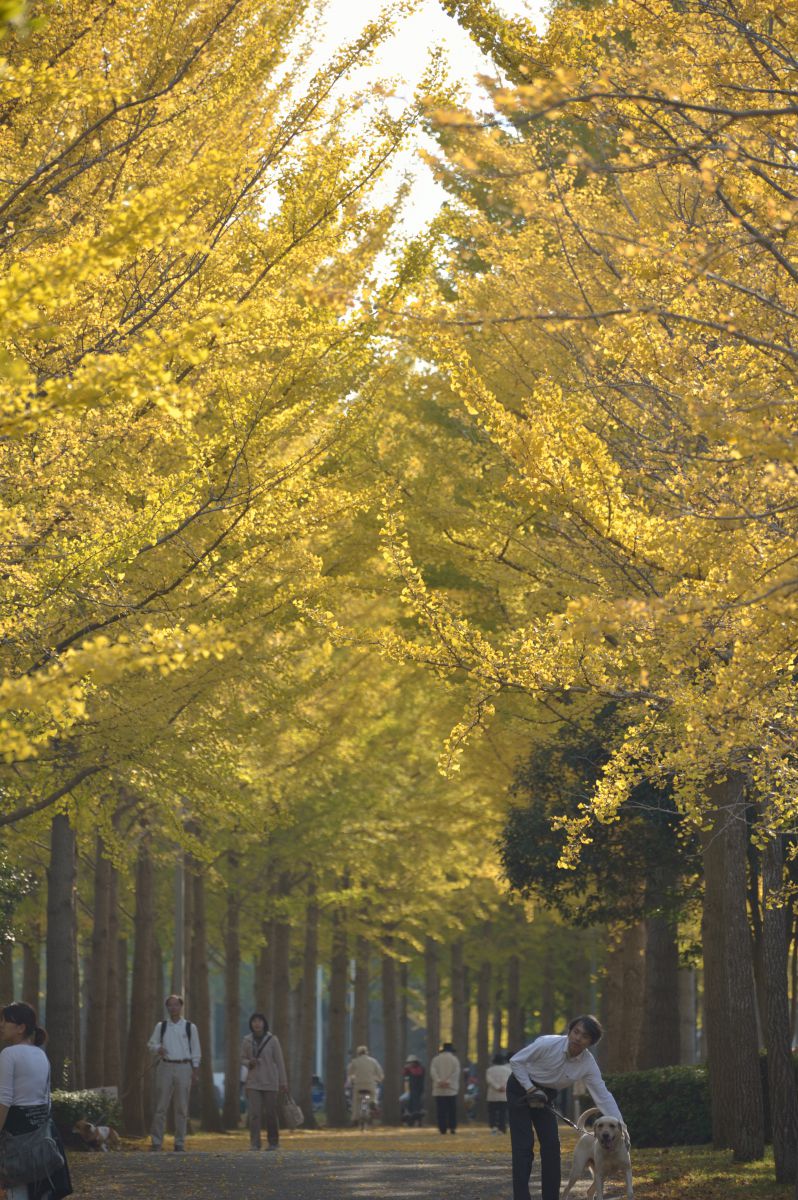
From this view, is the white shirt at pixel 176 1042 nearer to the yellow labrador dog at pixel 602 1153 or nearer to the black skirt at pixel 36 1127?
the yellow labrador dog at pixel 602 1153

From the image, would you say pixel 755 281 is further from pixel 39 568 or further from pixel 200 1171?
pixel 200 1171

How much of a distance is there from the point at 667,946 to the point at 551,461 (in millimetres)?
10270

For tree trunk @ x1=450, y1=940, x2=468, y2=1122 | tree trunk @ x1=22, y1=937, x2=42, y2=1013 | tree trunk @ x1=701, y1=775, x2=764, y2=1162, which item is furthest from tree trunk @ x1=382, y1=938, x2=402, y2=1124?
tree trunk @ x1=701, y1=775, x2=764, y2=1162

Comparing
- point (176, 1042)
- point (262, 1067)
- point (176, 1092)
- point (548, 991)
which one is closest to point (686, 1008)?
point (262, 1067)

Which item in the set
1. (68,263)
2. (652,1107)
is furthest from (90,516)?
(652,1107)

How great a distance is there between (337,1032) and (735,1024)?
18.0 meters

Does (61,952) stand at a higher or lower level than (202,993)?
higher

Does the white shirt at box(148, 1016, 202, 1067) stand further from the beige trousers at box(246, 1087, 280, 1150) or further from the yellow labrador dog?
the yellow labrador dog

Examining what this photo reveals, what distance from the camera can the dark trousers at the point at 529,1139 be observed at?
29.6 ft

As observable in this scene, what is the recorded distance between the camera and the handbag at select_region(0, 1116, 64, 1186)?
7160 mm

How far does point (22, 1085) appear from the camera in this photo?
24.0 ft

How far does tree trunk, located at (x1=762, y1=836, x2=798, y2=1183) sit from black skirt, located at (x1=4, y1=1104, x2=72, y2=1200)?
18.3ft

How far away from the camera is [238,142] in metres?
9.32

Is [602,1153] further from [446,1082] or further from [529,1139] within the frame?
[446,1082]
